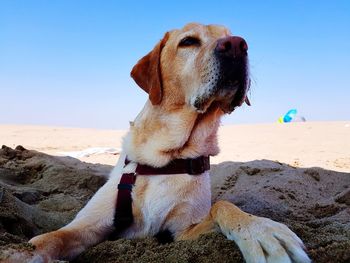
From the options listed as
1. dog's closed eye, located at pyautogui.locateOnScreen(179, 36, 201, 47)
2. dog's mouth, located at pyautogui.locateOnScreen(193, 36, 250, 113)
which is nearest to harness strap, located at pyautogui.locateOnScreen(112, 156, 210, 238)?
dog's mouth, located at pyautogui.locateOnScreen(193, 36, 250, 113)

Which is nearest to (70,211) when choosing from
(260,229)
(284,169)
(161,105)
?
(161,105)

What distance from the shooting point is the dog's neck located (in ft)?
9.78

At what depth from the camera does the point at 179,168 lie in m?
2.88

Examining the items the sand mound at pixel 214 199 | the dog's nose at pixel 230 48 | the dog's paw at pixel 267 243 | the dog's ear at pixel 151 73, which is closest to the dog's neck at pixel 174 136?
the dog's ear at pixel 151 73

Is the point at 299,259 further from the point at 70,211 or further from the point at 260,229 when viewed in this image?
the point at 70,211

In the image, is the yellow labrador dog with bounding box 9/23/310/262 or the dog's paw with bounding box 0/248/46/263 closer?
the dog's paw with bounding box 0/248/46/263

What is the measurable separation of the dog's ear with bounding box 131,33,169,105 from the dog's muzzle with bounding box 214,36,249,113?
0.50m

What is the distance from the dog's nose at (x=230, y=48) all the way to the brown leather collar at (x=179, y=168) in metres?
0.75

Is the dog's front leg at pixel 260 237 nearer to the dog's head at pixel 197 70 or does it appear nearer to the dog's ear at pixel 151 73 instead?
the dog's head at pixel 197 70

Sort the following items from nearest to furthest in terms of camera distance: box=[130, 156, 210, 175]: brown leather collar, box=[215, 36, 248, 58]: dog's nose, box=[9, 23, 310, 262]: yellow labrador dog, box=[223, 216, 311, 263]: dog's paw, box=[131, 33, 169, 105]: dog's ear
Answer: box=[223, 216, 311, 263]: dog's paw → box=[9, 23, 310, 262]: yellow labrador dog → box=[215, 36, 248, 58]: dog's nose → box=[130, 156, 210, 175]: brown leather collar → box=[131, 33, 169, 105]: dog's ear

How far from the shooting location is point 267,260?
1919 mm

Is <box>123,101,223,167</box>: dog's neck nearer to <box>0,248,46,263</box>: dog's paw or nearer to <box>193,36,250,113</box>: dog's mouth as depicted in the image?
<box>193,36,250,113</box>: dog's mouth

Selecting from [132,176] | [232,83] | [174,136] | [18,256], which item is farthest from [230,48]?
[18,256]

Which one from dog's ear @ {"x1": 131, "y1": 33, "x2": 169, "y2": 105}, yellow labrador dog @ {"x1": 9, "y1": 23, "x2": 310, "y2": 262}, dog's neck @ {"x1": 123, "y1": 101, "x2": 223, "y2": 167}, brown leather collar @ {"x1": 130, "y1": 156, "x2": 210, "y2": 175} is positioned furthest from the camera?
dog's ear @ {"x1": 131, "y1": 33, "x2": 169, "y2": 105}
